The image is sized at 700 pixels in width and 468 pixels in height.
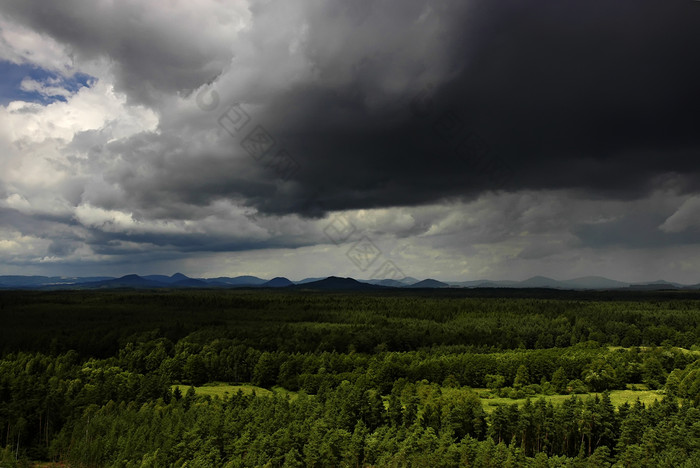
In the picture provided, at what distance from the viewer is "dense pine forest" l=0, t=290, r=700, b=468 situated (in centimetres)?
6406

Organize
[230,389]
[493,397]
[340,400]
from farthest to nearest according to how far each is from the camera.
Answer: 1. [230,389]
2. [493,397]
3. [340,400]

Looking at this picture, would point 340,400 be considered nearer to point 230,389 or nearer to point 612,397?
point 230,389

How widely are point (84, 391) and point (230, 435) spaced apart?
145 feet

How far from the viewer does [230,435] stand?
6938 centimetres

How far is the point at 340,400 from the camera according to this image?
290ft

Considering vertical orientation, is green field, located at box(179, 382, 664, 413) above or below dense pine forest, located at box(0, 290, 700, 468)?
below

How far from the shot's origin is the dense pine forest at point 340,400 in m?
64.1

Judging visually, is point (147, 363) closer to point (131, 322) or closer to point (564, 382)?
point (131, 322)

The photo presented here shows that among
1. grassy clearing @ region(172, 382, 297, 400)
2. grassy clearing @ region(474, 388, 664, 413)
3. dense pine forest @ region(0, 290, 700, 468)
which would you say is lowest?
grassy clearing @ region(172, 382, 297, 400)

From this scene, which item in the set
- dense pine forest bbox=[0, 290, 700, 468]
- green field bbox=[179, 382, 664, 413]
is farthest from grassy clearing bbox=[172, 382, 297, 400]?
dense pine forest bbox=[0, 290, 700, 468]

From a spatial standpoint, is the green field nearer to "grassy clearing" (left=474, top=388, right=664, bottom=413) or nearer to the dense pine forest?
"grassy clearing" (left=474, top=388, right=664, bottom=413)

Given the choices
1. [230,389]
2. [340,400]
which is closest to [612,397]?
[340,400]

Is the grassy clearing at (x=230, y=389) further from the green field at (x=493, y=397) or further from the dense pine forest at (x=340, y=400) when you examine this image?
the dense pine forest at (x=340, y=400)

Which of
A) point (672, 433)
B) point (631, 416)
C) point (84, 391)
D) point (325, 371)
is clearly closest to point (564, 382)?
point (631, 416)
